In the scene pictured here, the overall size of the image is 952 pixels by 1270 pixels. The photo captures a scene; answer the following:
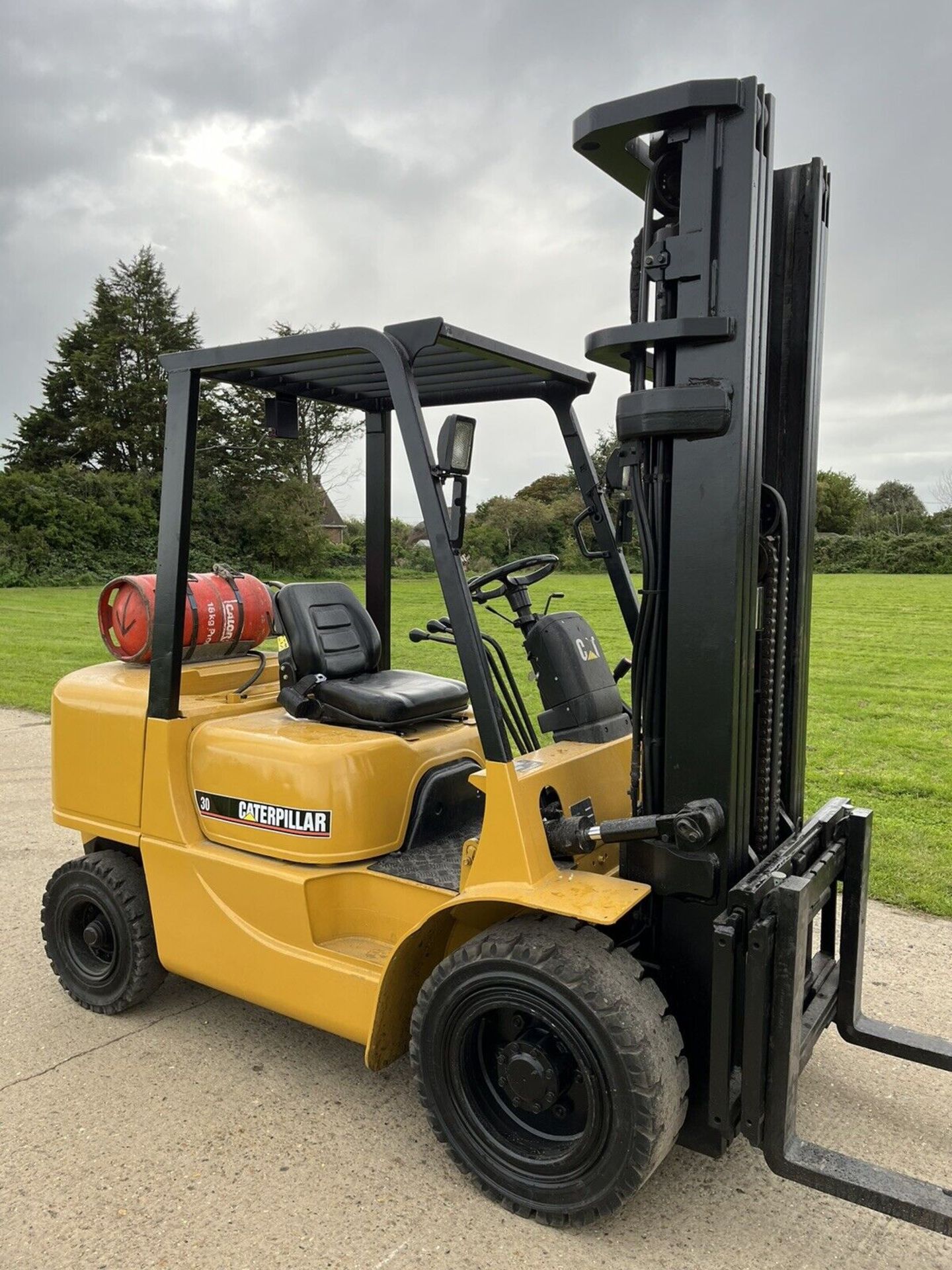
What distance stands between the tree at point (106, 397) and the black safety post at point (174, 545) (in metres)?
32.7

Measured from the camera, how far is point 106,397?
36.3m

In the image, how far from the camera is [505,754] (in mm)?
2889

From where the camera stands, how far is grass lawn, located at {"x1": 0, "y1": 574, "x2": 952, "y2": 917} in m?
6.48

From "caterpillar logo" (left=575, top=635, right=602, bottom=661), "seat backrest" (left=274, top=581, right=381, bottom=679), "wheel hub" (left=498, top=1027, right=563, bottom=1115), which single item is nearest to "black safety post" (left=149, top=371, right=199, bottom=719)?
"seat backrest" (left=274, top=581, right=381, bottom=679)

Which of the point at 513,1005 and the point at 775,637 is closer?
the point at 513,1005

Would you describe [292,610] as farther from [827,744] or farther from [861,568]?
[861,568]

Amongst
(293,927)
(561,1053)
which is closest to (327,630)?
(293,927)

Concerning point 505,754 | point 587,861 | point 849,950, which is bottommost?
point 849,950

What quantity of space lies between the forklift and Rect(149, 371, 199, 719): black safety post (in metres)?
0.02

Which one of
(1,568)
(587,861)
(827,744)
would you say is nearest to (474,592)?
(587,861)

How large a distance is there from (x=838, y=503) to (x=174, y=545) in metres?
53.5

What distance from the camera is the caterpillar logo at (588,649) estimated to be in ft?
11.4

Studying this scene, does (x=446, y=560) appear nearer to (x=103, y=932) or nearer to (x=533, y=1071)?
(x=533, y=1071)

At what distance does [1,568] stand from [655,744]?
28.0 meters
